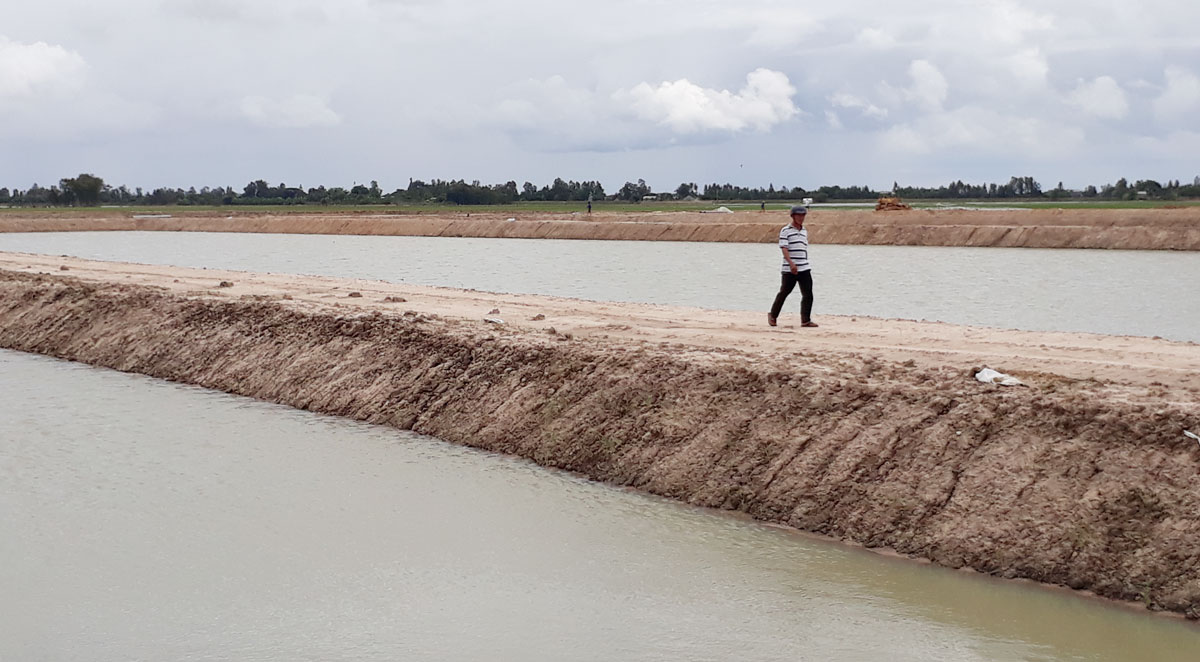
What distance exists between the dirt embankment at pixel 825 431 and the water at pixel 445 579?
320 mm

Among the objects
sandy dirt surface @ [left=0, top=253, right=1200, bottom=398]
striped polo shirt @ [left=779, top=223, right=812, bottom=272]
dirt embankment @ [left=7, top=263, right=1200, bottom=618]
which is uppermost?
striped polo shirt @ [left=779, top=223, right=812, bottom=272]

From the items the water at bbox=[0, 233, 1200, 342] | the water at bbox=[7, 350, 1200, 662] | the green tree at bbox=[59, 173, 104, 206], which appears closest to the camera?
the water at bbox=[7, 350, 1200, 662]

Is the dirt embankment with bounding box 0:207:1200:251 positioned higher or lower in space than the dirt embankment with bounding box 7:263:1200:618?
higher

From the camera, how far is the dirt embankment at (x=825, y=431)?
866 centimetres

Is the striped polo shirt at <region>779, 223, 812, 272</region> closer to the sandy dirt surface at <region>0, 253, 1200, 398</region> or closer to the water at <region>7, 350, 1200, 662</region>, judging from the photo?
the sandy dirt surface at <region>0, 253, 1200, 398</region>

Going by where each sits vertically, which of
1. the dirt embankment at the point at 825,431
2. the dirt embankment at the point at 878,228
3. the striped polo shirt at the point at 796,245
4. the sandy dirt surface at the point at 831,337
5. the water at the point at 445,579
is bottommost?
the water at the point at 445,579

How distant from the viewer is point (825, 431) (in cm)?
1071

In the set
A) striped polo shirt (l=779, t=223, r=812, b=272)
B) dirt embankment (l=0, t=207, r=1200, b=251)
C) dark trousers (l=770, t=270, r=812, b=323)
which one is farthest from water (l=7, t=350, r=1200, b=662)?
dirt embankment (l=0, t=207, r=1200, b=251)

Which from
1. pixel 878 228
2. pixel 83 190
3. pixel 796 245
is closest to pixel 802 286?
pixel 796 245

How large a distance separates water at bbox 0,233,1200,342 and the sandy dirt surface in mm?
3650

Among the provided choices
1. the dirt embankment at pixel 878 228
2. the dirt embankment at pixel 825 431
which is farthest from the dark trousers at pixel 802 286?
the dirt embankment at pixel 878 228

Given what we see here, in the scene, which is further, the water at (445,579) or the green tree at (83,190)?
the green tree at (83,190)

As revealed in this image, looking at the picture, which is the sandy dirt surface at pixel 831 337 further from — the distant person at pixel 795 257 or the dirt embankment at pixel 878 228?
the dirt embankment at pixel 878 228

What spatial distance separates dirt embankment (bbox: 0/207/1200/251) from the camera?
1770 inches
